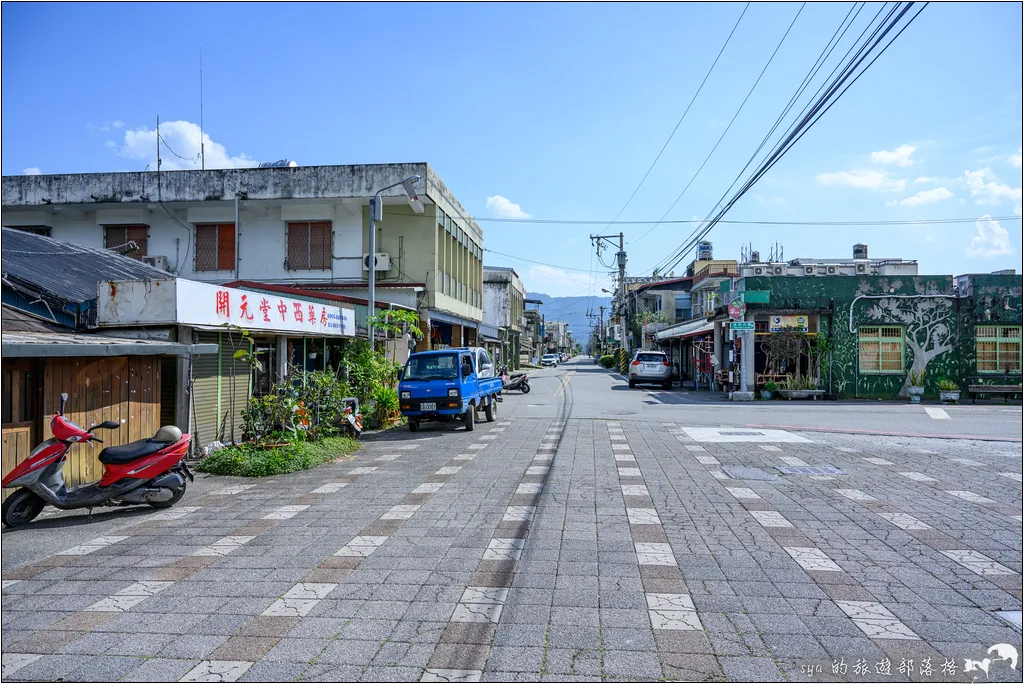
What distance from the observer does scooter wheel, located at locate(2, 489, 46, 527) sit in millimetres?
6711

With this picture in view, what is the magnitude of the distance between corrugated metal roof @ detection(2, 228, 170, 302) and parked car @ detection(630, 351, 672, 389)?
21.0m

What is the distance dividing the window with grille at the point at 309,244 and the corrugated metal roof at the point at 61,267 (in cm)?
749

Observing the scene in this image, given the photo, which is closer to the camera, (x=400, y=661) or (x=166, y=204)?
(x=400, y=661)

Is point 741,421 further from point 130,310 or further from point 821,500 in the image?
point 130,310

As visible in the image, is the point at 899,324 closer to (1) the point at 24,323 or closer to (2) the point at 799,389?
(2) the point at 799,389

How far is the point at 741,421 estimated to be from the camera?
17.1 m

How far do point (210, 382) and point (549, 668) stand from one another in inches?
368

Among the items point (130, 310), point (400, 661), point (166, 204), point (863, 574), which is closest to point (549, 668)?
point (400, 661)

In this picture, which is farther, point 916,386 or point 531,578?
point 916,386

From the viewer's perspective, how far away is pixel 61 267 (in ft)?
43.6

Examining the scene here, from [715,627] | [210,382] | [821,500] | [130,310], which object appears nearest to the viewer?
[715,627]

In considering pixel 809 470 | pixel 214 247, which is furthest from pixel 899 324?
pixel 214 247

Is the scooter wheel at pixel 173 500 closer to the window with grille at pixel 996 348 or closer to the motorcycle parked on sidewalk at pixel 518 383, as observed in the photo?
the motorcycle parked on sidewalk at pixel 518 383

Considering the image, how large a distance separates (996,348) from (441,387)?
2241cm
